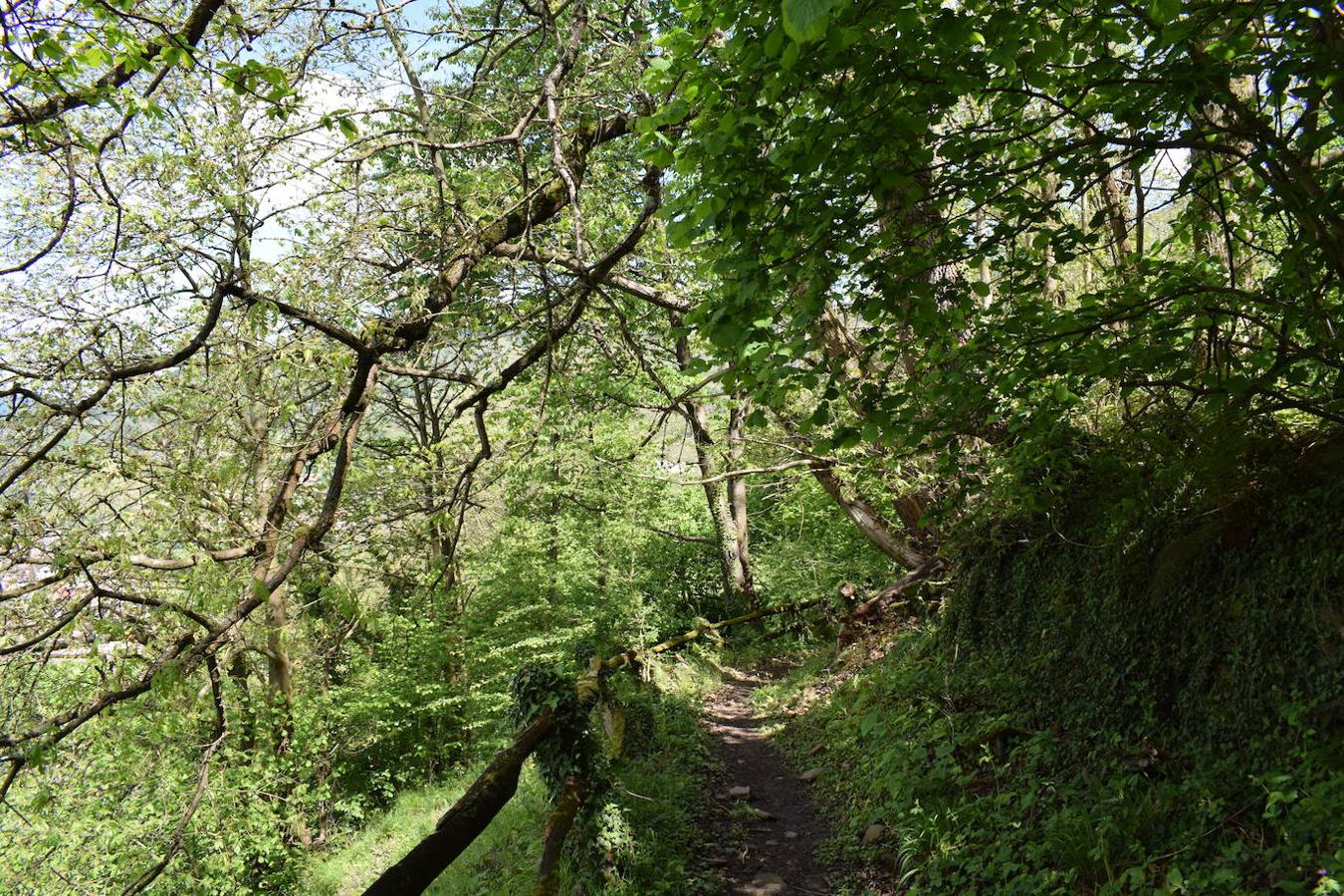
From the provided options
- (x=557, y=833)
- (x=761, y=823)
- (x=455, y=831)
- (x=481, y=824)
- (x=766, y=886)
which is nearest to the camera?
(x=455, y=831)

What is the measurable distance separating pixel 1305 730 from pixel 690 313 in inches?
137

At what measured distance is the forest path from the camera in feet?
19.2

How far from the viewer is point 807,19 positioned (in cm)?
141

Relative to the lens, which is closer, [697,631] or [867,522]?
[867,522]

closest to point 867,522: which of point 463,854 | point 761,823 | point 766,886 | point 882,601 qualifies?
point 882,601

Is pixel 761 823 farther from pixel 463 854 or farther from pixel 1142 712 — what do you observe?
pixel 1142 712

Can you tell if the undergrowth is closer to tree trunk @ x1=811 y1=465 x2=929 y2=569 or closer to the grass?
the grass

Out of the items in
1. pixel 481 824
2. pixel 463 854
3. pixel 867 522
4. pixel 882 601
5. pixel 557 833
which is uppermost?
pixel 867 522

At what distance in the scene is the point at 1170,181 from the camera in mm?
6598

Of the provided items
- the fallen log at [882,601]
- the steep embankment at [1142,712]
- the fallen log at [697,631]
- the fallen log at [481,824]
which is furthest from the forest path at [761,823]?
the fallen log at [882,601]

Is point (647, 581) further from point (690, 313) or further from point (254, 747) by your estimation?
point (690, 313)

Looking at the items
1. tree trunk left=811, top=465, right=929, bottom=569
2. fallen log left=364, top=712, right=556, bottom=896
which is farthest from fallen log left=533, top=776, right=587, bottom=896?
tree trunk left=811, top=465, right=929, bottom=569

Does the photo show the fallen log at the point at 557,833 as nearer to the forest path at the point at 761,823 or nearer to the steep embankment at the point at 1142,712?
the forest path at the point at 761,823

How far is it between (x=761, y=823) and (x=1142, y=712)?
12.1 ft
